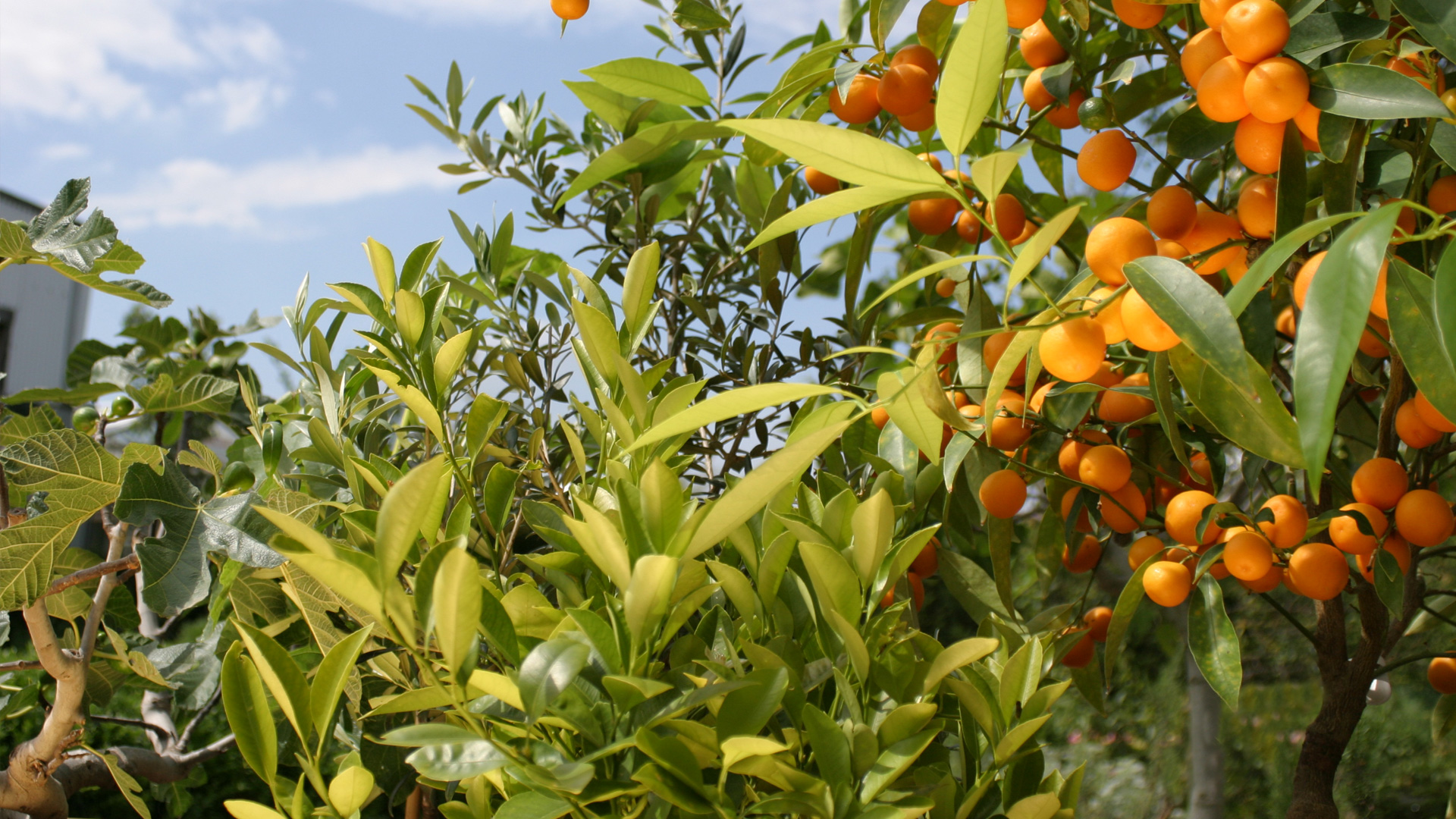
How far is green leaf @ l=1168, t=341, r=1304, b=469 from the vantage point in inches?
11.9

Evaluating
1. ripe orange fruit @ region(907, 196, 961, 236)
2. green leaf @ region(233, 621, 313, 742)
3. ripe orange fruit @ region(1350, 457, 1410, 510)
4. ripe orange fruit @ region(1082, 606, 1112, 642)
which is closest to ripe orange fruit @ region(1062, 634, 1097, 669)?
ripe orange fruit @ region(1082, 606, 1112, 642)

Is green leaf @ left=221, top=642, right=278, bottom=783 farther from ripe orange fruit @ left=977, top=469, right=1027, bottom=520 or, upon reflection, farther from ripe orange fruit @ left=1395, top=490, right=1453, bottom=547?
ripe orange fruit @ left=1395, top=490, right=1453, bottom=547

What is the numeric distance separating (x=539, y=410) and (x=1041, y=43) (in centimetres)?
48

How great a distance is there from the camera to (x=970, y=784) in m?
0.40

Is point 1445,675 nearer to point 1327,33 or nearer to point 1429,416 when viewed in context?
point 1429,416

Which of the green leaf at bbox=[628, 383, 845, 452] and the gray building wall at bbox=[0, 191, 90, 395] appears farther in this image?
the gray building wall at bbox=[0, 191, 90, 395]

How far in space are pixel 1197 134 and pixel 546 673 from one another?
42 centimetres

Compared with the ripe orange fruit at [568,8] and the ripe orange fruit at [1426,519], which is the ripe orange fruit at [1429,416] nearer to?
the ripe orange fruit at [1426,519]

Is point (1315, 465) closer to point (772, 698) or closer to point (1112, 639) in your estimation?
point (772, 698)

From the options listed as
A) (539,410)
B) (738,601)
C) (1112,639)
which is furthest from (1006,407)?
(539,410)

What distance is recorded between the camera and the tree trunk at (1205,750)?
45.8 inches

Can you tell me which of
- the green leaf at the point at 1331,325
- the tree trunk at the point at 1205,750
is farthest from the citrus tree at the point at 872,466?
the tree trunk at the point at 1205,750

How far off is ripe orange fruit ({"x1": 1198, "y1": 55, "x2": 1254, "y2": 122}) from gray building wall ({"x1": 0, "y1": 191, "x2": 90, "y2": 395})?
687 centimetres

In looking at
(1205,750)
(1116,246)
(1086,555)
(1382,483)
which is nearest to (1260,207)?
(1116,246)
